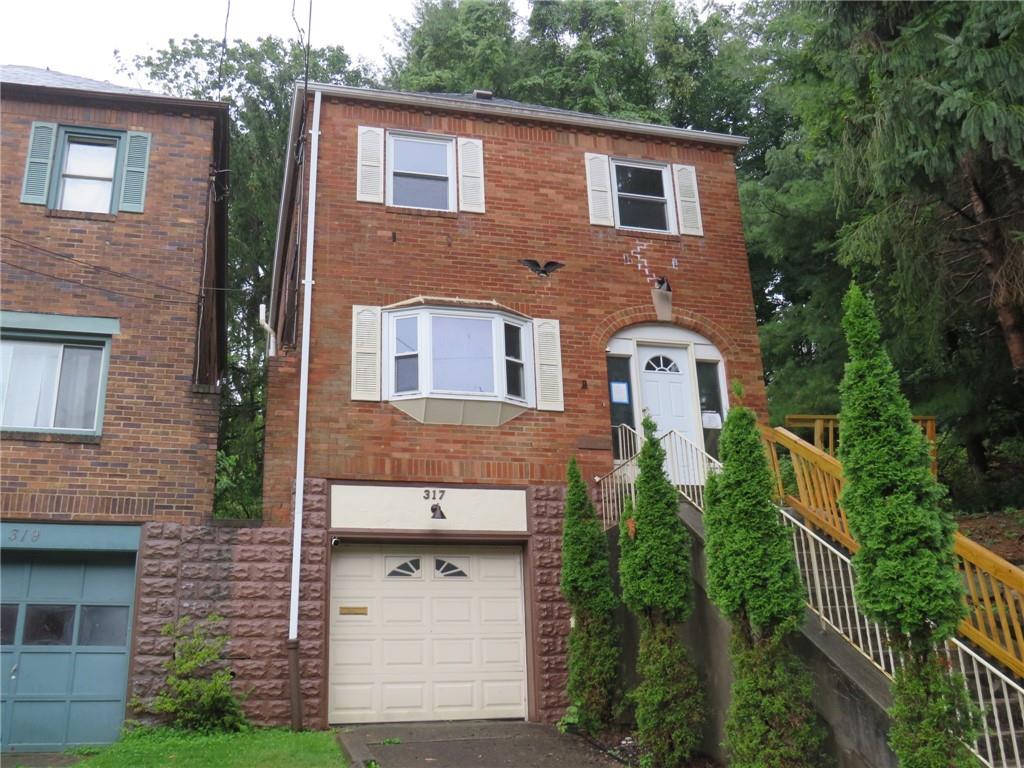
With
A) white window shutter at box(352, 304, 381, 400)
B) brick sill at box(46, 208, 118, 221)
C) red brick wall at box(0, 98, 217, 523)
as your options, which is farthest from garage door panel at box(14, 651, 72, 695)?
brick sill at box(46, 208, 118, 221)

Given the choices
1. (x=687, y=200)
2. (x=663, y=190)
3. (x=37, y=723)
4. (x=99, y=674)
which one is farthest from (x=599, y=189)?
(x=37, y=723)

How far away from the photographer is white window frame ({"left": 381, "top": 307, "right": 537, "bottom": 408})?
11.7 meters

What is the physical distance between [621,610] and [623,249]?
541 cm

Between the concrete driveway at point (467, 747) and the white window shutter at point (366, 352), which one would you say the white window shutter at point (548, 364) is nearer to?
the white window shutter at point (366, 352)

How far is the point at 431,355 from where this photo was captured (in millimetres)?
11812

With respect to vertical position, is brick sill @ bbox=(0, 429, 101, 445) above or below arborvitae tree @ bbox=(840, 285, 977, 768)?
above

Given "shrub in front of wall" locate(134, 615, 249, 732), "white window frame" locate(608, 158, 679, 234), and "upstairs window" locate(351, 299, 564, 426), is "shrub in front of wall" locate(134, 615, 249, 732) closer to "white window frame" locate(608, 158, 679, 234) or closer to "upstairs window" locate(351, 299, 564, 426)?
"upstairs window" locate(351, 299, 564, 426)

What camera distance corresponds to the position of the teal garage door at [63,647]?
31.4 ft

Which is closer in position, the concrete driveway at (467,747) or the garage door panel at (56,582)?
the concrete driveway at (467,747)

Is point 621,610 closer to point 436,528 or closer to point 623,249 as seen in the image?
point 436,528

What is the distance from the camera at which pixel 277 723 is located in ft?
32.6

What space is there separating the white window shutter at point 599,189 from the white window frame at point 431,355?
2206mm

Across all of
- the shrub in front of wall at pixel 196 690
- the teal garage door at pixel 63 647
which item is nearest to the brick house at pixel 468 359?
the shrub in front of wall at pixel 196 690

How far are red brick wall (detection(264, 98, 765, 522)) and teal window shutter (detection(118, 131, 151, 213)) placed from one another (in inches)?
88.6
